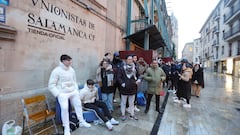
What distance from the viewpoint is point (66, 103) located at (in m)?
3.31

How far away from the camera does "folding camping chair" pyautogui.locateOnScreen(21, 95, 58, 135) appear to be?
321cm

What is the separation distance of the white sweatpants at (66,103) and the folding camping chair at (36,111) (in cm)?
32

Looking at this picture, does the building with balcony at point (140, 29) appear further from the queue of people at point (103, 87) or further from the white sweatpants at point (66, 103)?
the white sweatpants at point (66, 103)

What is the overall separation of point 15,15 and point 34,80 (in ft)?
4.66

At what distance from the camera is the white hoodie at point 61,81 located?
3.23 metres

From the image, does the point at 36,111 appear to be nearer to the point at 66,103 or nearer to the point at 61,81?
the point at 66,103

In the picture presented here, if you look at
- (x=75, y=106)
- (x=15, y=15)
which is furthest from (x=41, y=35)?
(x=75, y=106)

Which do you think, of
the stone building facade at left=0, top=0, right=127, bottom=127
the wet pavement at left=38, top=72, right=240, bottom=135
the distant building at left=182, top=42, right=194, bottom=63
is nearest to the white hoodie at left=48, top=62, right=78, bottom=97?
the stone building facade at left=0, top=0, right=127, bottom=127

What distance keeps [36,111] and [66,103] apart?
965mm

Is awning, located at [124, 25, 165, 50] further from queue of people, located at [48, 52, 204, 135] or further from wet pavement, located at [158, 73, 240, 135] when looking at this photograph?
wet pavement, located at [158, 73, 240, 135]

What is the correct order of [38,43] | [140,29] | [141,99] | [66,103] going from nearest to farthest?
[66,103] → [38,43] → [141,99] → [140,29]

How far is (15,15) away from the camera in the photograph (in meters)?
3.18

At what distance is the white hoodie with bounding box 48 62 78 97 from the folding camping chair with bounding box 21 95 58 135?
49cm

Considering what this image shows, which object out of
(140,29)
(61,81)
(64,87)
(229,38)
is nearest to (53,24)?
(61,81)
